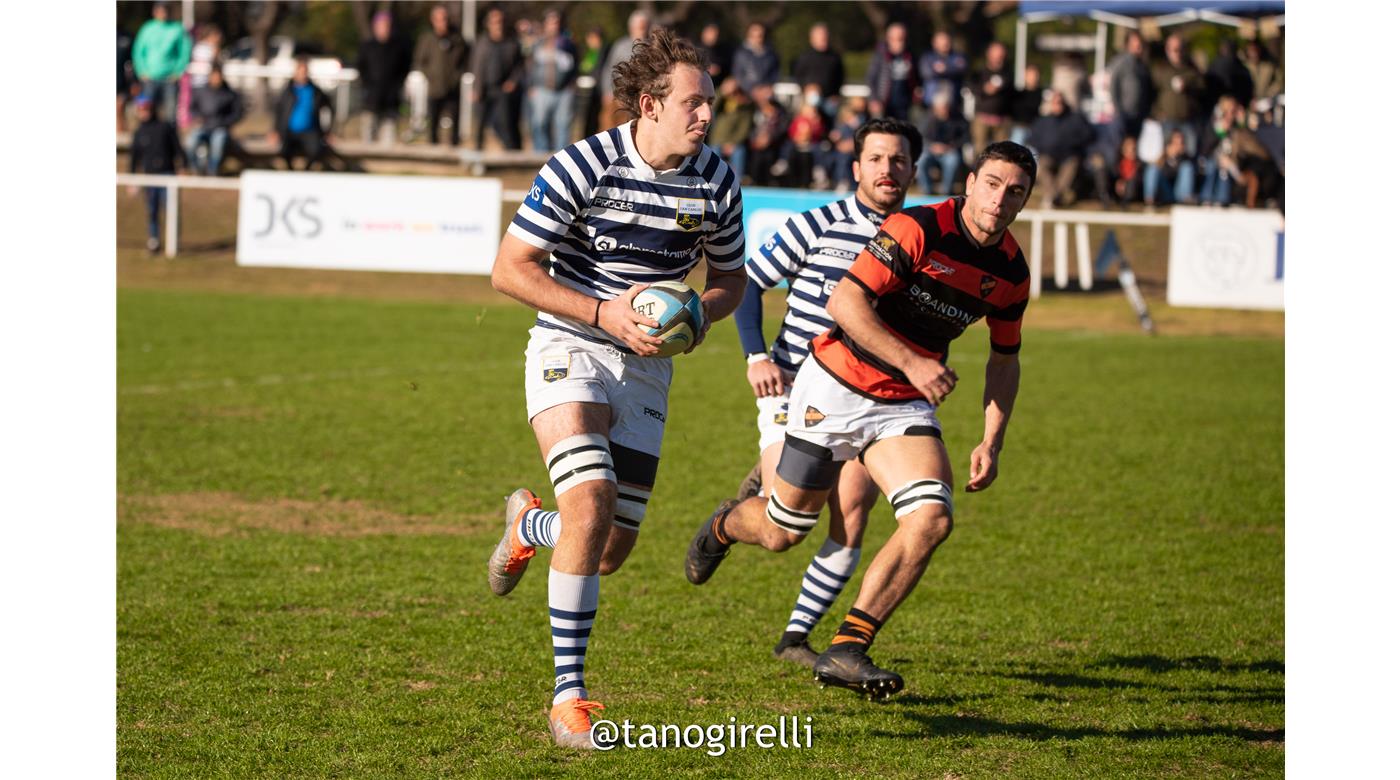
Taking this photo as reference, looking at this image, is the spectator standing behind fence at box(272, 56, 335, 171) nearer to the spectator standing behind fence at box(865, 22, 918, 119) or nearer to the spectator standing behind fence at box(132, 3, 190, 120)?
the spectator standing behind fence at box(132, 3, 190, 120)

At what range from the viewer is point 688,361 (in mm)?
17547

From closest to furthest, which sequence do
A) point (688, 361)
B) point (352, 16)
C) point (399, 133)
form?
point (688, 361) → point (399, 133) → point (352, 16)

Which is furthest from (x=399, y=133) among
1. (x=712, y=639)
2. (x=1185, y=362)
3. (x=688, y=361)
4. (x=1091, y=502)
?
(x=712, y=639)

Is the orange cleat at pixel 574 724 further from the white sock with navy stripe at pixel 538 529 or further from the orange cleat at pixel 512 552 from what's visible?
the orange cleat at pixel 512 552

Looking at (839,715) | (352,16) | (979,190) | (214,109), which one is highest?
(352,16)

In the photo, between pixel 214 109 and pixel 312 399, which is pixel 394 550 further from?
pixel 214 109

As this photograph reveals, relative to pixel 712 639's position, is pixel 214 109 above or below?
above

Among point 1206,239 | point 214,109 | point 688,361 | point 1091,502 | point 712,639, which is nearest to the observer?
point 712,639

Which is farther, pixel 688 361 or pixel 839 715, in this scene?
pixel 688 361

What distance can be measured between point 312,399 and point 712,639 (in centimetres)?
801

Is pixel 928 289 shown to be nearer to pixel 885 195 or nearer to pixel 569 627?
pixel 885 195

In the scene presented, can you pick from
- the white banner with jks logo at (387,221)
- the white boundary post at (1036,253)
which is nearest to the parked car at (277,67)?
the white banner with jks logo at (387,221)

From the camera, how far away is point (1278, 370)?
17.8 metres

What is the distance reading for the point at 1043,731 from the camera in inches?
231
